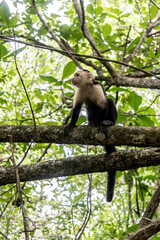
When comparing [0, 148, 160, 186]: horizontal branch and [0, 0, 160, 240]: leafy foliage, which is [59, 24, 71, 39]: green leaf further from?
[0, 148, 160, 186]: horizontal branch

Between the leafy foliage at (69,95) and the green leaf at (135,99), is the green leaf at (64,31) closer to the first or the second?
the leafy foliage at (69,95)

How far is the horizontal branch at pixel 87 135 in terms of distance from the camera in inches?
102

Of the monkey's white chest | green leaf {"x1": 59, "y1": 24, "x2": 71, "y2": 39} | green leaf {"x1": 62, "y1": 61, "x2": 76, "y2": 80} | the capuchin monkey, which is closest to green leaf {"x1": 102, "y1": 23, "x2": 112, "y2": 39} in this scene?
green leaf {"x1": 59, "y1": 24, "x2": 71, "y2": 39}

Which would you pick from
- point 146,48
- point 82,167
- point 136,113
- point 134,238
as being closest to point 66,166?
point 82,167

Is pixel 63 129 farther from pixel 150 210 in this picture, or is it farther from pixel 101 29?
pixel 101 29

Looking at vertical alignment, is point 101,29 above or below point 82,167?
above

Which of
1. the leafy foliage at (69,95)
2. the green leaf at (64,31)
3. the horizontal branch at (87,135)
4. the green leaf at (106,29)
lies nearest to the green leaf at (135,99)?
the leafy foliage at (69,95)

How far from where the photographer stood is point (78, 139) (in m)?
2.90

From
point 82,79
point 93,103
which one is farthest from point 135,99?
point 82,79

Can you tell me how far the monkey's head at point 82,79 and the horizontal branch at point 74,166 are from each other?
1653 millimetres

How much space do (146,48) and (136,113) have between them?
176cm

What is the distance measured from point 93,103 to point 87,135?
4.62 feet

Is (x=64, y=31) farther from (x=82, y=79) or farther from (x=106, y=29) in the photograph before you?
(x=82, y=79)

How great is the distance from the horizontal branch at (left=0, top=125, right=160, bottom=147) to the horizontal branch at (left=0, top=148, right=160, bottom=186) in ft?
0.70
